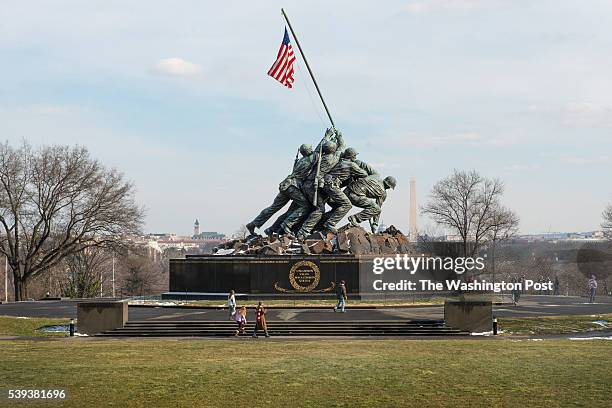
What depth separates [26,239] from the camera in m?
55.3

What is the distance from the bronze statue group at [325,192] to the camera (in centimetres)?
4766

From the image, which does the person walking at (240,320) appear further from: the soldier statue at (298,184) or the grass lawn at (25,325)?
the soldier statue at (298,184)

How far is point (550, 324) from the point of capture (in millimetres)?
31141

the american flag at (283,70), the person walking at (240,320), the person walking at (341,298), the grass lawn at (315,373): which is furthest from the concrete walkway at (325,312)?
the american flag at (283,70)

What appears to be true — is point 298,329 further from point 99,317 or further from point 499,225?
point 499,225

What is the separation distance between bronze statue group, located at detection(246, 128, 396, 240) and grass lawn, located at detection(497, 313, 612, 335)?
674 inches

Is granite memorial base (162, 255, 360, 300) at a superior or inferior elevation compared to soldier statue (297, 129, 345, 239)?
inferior

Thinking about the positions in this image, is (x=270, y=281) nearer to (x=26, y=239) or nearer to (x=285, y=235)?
(x=285, y=235)

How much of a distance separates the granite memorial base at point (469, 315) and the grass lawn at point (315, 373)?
4350 millimetres

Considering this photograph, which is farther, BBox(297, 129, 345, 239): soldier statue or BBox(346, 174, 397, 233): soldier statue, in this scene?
BBox(346, 174, 397, 233): soldier statue

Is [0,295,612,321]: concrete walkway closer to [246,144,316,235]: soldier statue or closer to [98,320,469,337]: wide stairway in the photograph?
[98,320,469,337]: wide stairway

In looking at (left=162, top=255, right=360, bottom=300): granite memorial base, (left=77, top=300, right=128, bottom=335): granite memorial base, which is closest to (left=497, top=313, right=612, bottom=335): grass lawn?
(left=162, top=255, right=360, bottom=300): granite memorial base

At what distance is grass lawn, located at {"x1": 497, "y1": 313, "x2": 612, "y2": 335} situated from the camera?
30.0m

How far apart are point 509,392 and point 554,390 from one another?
1.06 m
